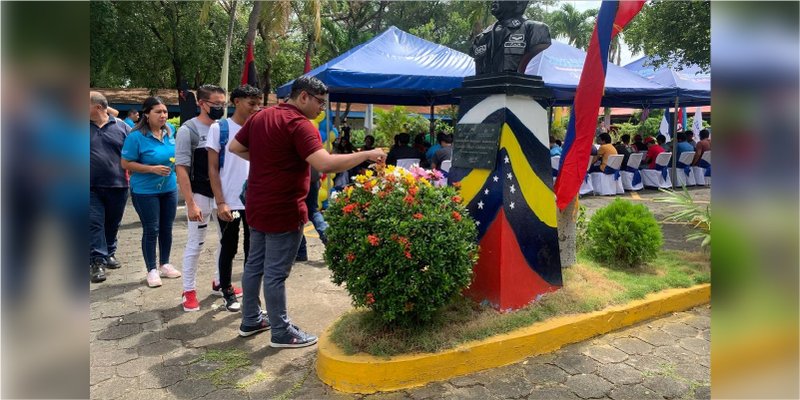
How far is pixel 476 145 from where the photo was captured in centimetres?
360

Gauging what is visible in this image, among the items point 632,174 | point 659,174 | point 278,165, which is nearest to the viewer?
point 278,165

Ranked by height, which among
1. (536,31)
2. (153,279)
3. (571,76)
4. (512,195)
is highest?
(571,76)

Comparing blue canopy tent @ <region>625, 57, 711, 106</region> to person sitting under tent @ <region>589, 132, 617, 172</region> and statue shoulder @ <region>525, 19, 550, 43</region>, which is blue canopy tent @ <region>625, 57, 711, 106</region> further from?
statue shoulder @ <region>525, 19, 550, 43</region>

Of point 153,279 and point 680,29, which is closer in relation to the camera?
point 153,279

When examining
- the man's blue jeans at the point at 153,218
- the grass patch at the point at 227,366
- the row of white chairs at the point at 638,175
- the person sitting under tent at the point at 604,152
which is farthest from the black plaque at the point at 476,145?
the person sitting under tent at the point at 604,152

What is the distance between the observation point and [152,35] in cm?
1788

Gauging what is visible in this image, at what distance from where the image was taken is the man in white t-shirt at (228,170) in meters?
3.67

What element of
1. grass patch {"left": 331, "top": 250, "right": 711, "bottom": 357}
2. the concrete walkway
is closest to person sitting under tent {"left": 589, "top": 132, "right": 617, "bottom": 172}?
grass patch {"left": 331, "top": 250, "right": 711, "bottom": 357}

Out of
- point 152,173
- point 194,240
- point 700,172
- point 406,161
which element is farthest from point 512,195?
point 700,172

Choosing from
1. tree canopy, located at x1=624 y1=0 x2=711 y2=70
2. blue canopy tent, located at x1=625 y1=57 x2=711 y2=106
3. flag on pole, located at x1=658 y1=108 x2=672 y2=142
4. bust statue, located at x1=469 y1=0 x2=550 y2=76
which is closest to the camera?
bust statue, located at x1=469 y1=0 x2=550 y2=76

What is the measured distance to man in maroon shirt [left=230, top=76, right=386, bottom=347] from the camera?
2928 mm

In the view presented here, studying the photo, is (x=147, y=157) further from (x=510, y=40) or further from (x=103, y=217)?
(x=510, y=40)

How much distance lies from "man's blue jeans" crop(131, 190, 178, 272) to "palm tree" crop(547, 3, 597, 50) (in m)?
37.2

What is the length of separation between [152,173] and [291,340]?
2215 mm
